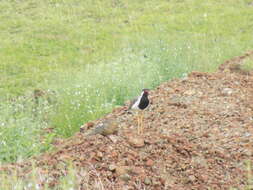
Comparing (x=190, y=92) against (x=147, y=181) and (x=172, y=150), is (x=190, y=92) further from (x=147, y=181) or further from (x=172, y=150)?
(x=147, y=181)

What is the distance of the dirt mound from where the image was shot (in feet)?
13.0

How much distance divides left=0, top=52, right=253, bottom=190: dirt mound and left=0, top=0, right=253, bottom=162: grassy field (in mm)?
1004

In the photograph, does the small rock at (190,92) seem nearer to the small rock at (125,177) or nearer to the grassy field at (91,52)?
the grassy field at (91,52)

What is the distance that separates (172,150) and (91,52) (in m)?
6.66

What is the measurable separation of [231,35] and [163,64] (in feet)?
12.8

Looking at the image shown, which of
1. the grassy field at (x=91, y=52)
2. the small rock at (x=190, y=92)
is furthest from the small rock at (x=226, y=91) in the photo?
the grassy field at (x=91, y=52)

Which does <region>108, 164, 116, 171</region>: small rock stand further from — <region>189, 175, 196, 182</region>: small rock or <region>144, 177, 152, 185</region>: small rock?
<region>189, 175, 196, 182</region>: small rock

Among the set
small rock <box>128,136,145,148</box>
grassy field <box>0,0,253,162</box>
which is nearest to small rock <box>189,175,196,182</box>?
small rock <box>128,136,145,148</box>

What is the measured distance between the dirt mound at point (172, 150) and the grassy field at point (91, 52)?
1.00 m

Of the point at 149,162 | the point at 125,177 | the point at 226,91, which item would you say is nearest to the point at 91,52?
Answer: the point at 226,91

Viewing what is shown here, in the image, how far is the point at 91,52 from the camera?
428 inches

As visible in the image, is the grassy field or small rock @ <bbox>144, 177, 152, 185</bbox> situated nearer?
small rock @ <bbox>144, 177, 152, 185</bbox>

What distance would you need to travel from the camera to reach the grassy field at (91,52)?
6711mm

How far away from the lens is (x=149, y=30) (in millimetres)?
11938
